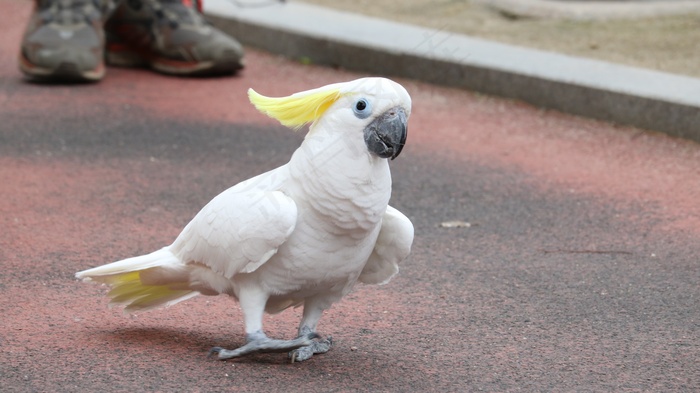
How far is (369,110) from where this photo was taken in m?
2.78

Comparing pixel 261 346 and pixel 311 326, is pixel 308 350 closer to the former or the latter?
pixel 311 326

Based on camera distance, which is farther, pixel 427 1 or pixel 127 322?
pixel 427 1

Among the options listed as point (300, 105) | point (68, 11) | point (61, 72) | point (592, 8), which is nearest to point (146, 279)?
point (300, 105)

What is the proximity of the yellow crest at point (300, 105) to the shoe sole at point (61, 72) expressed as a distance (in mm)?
3989

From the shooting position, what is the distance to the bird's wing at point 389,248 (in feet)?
10.0

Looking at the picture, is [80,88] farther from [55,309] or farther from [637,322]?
[637,322]

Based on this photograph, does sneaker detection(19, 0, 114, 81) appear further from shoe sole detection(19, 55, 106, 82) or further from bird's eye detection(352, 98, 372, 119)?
bird's eye detection(352, 98, 372, 119)

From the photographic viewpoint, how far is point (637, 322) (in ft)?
11.3

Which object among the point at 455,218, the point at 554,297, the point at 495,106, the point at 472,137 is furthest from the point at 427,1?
the point at 554,297

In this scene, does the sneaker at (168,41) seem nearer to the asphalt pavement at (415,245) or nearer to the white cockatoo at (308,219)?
the asphalt pavement at (415,245)

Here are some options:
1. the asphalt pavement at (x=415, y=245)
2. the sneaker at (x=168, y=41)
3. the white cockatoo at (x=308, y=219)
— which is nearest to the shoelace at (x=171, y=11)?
the sneaker at (x=168, y=41)

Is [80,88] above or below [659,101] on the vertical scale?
below

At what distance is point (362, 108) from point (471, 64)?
12.9 feet

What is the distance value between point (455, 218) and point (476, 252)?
45 cm
